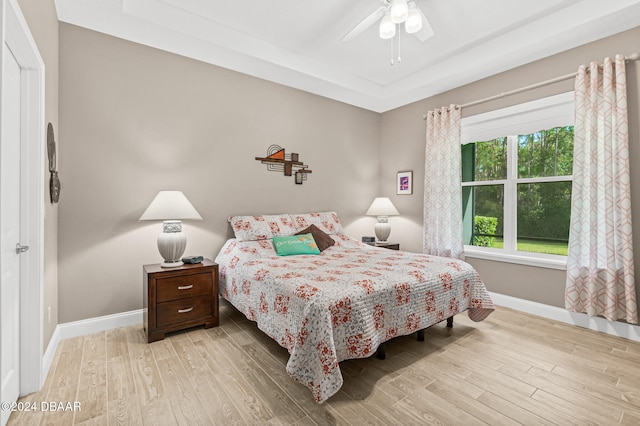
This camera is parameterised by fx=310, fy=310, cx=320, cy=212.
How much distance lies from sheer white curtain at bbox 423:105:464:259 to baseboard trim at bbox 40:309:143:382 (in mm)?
3440

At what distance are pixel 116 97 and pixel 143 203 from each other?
0.99 m

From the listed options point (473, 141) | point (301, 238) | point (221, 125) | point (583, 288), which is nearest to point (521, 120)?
point (473, 141)

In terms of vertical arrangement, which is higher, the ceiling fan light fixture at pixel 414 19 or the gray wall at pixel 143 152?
the ceiling fan light fixture at pixel 414 19

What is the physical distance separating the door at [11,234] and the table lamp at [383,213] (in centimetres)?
359

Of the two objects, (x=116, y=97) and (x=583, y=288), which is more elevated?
(x=116, y=97)

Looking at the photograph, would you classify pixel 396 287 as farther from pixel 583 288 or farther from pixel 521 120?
pixel 521 120

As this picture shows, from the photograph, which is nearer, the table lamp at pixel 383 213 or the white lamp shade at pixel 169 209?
the white lamp shade at pixel 169 209

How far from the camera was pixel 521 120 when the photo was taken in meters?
3.39

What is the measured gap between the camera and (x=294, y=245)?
10.6 ft

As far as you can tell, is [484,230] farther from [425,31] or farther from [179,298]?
[179,298]

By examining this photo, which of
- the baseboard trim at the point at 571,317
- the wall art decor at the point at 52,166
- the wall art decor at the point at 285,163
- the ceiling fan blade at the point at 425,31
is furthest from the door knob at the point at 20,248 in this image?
the baseboard trim at the point at 571,317

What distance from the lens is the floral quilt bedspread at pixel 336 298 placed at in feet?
5.65

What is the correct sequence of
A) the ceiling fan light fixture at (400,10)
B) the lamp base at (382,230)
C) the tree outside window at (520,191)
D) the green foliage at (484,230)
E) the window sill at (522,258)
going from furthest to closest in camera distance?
the lamp base at (382,230), the green foliage at (484,230), the tree outside window at (520,191), the window sill at (522,258), the ceiling fan light fixture at (400,10)

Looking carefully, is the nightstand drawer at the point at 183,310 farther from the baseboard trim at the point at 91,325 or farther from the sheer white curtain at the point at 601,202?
the sheer white curtain at the point at 601,202
